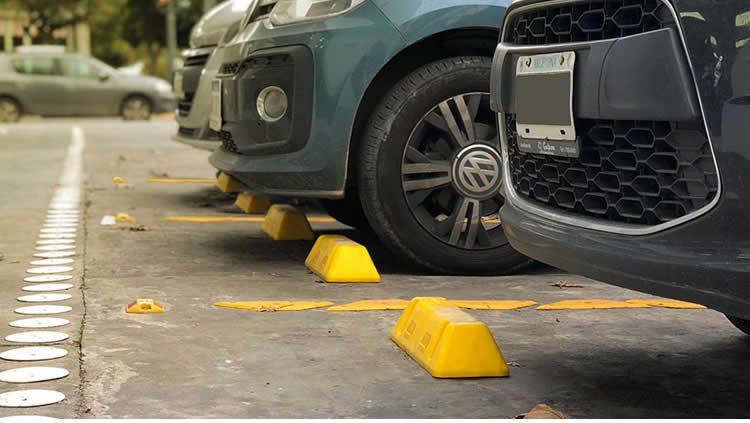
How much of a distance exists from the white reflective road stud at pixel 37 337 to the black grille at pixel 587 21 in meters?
1.77

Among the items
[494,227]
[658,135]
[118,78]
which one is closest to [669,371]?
[658,135]

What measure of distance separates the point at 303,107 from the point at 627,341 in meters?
1.85

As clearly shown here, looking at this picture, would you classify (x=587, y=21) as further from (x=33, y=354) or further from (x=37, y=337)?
(x=37, y=337)

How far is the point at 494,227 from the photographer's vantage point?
5.01m

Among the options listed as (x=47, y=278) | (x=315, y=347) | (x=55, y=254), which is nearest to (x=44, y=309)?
(x=47, y=278)

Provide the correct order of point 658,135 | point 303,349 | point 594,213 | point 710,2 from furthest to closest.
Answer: point 303,349
point 594,213
point 658,135
point 710,2

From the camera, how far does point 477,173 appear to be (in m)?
4.94

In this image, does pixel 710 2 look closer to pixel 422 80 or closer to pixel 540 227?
pixel 540 227

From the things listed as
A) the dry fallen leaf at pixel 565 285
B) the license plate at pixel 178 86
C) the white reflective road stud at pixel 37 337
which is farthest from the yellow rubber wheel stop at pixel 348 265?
the license plate at pixel 178 86

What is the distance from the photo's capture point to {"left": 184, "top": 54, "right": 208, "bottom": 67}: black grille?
7.98m

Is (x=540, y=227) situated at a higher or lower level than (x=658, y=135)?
lower

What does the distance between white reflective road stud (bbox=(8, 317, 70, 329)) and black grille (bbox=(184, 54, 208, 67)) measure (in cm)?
413

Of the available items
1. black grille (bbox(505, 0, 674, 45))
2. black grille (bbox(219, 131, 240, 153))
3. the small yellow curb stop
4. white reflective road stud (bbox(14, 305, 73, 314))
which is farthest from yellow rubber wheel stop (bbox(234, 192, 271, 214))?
black grille (bbox(505, 0, 674, 45))

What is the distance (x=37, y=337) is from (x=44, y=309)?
1.59 ft
